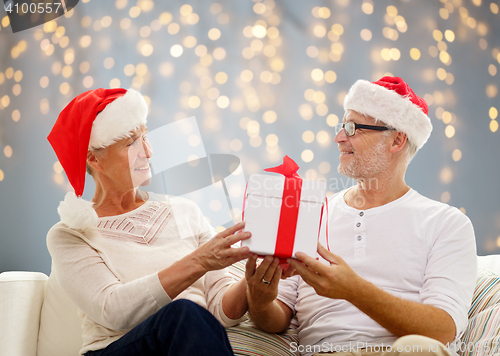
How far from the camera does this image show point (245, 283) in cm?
141

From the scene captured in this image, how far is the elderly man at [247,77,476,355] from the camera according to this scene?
1229 mm

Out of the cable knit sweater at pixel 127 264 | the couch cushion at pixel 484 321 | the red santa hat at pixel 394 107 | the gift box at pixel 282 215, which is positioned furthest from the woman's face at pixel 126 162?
the couch cushion at pixel 484 321

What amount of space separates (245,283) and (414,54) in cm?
194

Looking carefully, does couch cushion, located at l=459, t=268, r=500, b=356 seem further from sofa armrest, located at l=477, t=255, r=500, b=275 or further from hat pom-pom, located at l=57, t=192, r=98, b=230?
hat pom-pom, located at l=57, t=192, r=98, b=230

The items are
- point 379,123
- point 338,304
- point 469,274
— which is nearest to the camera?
point 469,274

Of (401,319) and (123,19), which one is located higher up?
(123,19)

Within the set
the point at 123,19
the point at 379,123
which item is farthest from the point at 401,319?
the point at 123,19

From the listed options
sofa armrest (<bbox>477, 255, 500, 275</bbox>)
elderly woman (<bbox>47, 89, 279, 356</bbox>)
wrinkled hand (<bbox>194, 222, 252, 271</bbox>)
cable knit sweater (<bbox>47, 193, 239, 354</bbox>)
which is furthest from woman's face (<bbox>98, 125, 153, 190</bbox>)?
sofa armrest (<bbox>477, 255, 500, 275</bbox>)

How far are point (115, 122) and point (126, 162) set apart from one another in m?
0.15

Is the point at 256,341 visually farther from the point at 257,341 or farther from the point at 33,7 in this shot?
the point at 33,7

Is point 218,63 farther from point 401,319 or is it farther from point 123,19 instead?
point 401,319

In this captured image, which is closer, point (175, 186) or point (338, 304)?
point (338, 304)

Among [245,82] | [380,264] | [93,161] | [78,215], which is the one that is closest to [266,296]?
[380,264]

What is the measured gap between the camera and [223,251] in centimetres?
119
